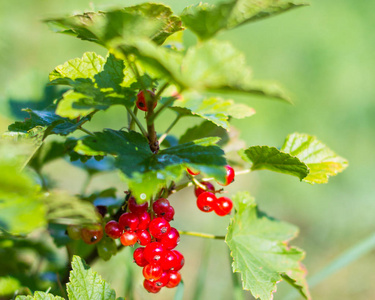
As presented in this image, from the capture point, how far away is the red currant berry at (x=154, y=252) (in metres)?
0.91

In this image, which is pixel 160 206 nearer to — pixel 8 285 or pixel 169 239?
pixel 169 239

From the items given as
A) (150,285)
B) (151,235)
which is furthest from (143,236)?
(150,285)

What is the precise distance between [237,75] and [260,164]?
0.48 m

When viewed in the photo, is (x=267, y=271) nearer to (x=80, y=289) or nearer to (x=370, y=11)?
(x=80, y=289)

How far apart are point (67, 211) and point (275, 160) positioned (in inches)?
20.3

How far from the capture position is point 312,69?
3.85 meters

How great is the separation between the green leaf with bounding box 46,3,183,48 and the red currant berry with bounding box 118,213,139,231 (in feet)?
1.23

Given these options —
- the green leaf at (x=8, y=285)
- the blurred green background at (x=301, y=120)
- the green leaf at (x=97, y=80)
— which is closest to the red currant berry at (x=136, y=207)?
the green leaf at (x=97, y=80)

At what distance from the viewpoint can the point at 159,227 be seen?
2.96ft

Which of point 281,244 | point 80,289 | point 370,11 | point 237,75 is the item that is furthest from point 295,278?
point 370,11

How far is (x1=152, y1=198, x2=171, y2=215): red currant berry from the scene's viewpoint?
3.04ft

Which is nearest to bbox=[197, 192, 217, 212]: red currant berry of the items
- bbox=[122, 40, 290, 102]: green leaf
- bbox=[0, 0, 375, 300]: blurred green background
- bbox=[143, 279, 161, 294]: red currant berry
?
bbox=[143, 279, 161, 294]: red currant berry

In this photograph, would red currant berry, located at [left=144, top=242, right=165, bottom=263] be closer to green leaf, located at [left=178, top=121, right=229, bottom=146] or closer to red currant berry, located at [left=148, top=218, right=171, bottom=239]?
red currant berry, located at [left=148, top=218, right=171, bottom=239]

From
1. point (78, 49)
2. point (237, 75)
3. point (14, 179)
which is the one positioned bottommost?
point (78, 49)
